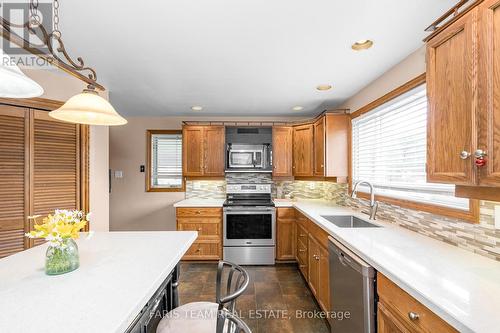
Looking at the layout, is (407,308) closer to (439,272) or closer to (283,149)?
(439,272)

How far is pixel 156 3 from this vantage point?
129 cm

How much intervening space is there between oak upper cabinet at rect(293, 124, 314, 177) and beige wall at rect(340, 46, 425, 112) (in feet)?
2.52

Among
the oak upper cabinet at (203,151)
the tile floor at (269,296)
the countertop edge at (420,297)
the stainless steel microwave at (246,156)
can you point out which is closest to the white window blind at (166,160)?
the oak upper cabinet at (203,151)

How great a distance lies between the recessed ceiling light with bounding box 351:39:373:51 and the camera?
5.47ft

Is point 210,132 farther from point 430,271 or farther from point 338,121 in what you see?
point 430,271

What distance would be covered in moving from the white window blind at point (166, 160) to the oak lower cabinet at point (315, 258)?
2344 mm

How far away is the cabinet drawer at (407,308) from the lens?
88cm

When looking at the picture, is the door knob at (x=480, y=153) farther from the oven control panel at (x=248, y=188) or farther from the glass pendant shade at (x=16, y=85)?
the oven control panel at (x=248, y=188)

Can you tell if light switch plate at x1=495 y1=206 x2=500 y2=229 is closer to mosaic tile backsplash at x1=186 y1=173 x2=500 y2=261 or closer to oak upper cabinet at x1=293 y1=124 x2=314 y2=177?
mosaic tile backsplash at x1=186 y1=173 x2=500 y2=261

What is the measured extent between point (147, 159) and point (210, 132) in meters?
1.33

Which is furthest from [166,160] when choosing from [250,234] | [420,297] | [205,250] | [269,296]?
[420,297]

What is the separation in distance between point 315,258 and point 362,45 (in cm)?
197

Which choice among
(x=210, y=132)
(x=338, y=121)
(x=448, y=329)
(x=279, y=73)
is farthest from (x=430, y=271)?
(x=210, y=132)

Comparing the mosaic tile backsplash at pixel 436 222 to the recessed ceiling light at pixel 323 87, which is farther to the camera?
the recessed ceiling light at pixel 323 87
